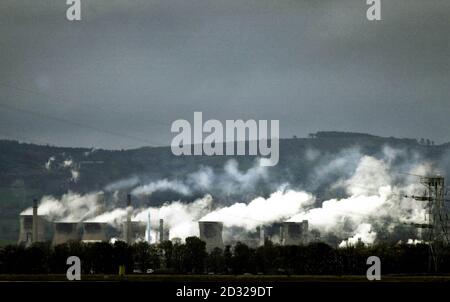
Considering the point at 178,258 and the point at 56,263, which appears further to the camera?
the point at 178,258

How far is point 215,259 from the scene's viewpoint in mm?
184875

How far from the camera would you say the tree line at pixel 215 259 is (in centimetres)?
15762

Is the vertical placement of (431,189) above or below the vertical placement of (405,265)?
above

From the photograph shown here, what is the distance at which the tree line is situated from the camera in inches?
6206

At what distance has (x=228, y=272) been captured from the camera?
17462 centimetres
